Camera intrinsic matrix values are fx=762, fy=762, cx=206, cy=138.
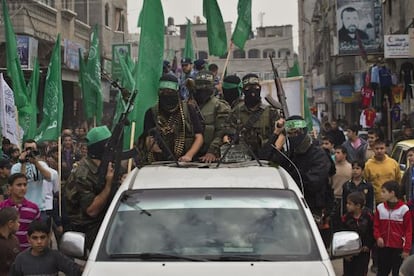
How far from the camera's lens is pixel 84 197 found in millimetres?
6055

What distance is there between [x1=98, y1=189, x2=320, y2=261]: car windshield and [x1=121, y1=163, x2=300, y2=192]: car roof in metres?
0.08

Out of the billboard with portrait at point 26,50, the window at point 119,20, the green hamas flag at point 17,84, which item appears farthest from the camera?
the window at point 119,20

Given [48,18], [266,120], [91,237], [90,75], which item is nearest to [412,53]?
[90,75]

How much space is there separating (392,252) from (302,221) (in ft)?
12.4

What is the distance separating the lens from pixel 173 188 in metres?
5.11

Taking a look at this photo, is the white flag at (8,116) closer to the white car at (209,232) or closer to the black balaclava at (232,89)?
the black balaclava at (232,89)

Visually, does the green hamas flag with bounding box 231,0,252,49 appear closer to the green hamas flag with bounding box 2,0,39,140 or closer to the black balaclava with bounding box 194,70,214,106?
the green hamas flag with bounding box 2,0,39,140

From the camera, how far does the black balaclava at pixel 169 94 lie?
23.2ft

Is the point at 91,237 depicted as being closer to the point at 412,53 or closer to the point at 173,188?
the point at 173,188

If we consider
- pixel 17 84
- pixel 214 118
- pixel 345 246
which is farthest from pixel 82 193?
pixel 17 84

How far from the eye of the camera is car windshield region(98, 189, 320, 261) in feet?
15.3

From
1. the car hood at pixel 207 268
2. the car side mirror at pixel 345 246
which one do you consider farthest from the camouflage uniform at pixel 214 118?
the car hood at pixel 207 268

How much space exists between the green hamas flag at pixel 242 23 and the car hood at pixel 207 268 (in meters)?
9.06

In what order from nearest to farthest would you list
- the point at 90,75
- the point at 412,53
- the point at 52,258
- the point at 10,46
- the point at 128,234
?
the point at 128,234
the point at 52,258
the point at 10,46
the point at 90,75
the point at 412,53
